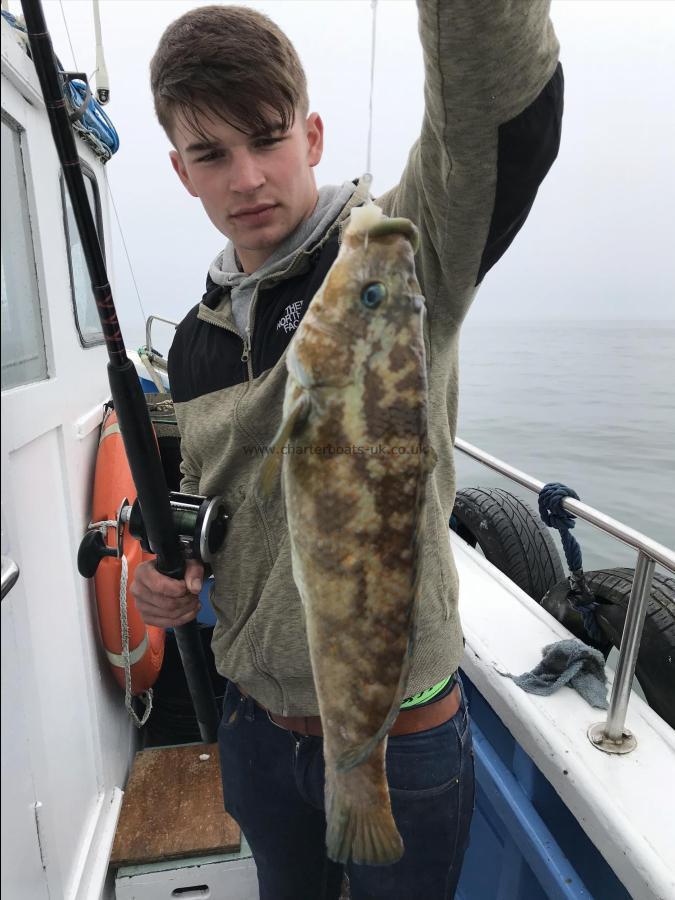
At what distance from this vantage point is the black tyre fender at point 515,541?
408 cm

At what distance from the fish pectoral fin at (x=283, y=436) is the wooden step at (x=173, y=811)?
243 centimetres

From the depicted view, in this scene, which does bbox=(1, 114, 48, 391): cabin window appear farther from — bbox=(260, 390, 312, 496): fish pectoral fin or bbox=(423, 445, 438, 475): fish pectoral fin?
bbox=(423, 445, 438, 475): fish pectoral fin

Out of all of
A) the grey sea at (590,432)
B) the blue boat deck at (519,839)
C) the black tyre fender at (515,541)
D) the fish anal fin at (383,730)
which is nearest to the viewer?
the fish anal fin at (383,730)

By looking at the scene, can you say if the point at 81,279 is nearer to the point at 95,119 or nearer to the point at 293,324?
the point at 95,119

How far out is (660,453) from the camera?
1088cm

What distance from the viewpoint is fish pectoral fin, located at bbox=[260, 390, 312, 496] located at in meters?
1.11

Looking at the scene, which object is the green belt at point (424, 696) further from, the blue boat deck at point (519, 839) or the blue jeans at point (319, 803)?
the blue boat deck at point (519, 839)

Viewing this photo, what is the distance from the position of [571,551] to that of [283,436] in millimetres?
2215

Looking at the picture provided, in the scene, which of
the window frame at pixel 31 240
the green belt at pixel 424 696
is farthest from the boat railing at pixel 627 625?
the window frame at pixel 31 240

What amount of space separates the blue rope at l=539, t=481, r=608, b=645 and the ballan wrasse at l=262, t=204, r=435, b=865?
1529mm

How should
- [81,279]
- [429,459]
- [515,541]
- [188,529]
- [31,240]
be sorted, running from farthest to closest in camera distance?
1. [515,541]
2. [81,279]
3. [31,240]
4. [188,529]
5. [429,459]

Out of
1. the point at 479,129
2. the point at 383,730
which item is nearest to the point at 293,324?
the point at 479,129

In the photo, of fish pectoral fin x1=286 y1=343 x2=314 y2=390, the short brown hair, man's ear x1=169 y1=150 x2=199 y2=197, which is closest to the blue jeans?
Result: fish pectoral fin x1=286 y1=343 x2=314 y2=390

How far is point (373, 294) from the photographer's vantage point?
1180mm
